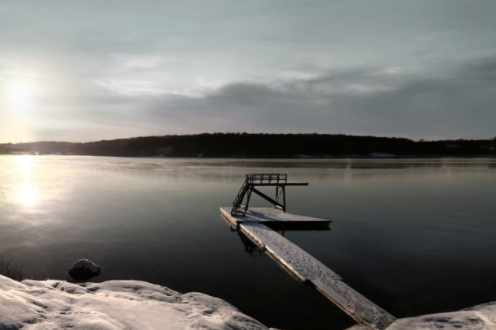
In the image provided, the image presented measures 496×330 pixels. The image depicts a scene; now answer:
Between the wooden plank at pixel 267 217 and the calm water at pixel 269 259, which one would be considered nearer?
the calm water at pixel 269 259

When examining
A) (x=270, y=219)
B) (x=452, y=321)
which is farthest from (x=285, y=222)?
(x=452, y=321)

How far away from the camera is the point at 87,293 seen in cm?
919

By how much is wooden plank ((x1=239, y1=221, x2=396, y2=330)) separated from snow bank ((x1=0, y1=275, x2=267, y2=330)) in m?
3.30

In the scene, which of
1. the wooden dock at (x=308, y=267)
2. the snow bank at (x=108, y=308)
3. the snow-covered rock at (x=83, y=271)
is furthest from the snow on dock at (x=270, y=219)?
the snow bank at (x=108, y=308)

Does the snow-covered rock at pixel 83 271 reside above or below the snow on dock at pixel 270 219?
below

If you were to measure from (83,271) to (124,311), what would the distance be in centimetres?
692

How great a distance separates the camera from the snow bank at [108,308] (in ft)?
21.5

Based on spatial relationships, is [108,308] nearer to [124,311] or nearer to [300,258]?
[124,311]

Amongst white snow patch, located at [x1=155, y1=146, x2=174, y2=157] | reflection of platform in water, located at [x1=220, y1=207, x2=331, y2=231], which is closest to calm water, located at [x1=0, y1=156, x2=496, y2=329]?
reflection of platform in water, located at [x1=220, y1=207, x2=331, y2=231]

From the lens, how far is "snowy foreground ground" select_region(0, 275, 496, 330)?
660 centimetres

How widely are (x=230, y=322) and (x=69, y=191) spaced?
3891cm

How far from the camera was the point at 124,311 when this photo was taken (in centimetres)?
805

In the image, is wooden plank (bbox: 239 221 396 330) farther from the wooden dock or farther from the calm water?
the calm water

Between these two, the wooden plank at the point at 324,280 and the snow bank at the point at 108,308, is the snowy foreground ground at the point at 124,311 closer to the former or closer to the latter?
the snow bank at the point at 108,308
